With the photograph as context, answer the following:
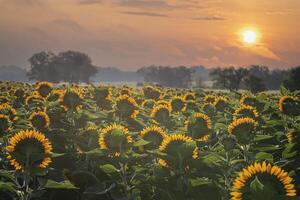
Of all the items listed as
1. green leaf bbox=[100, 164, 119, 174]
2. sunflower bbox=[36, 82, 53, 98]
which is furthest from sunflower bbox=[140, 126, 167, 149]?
sunflower bbox=[36, 82, 53, 98]

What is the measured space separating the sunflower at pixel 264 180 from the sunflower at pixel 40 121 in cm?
440

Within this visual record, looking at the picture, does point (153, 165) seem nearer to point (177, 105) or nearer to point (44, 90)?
point (177, 105)

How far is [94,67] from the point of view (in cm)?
19750

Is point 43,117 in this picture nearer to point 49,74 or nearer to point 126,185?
point 126,185

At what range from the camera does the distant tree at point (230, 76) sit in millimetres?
158750

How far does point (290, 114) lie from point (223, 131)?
1183mm

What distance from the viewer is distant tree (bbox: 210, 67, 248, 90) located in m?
159

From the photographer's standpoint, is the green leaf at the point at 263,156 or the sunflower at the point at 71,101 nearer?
the green leaf at the point at 263,156

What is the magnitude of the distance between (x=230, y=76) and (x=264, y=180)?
15913 cm

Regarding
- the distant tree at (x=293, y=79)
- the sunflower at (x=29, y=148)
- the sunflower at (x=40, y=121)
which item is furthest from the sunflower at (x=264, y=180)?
the distant tree at (x=293, y=79)

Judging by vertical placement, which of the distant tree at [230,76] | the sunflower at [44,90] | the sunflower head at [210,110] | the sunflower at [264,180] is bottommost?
the sunflower at [264,180]

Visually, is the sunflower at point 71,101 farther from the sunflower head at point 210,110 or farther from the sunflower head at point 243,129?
the sunflower head at point 243,129

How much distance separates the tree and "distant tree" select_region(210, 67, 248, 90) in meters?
50.7

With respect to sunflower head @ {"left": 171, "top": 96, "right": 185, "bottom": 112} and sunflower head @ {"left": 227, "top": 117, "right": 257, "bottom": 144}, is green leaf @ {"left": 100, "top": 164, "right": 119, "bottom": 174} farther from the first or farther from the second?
sunflower head @ {"left": 171, "top": 96, "right": 185, "bottom": 112}
